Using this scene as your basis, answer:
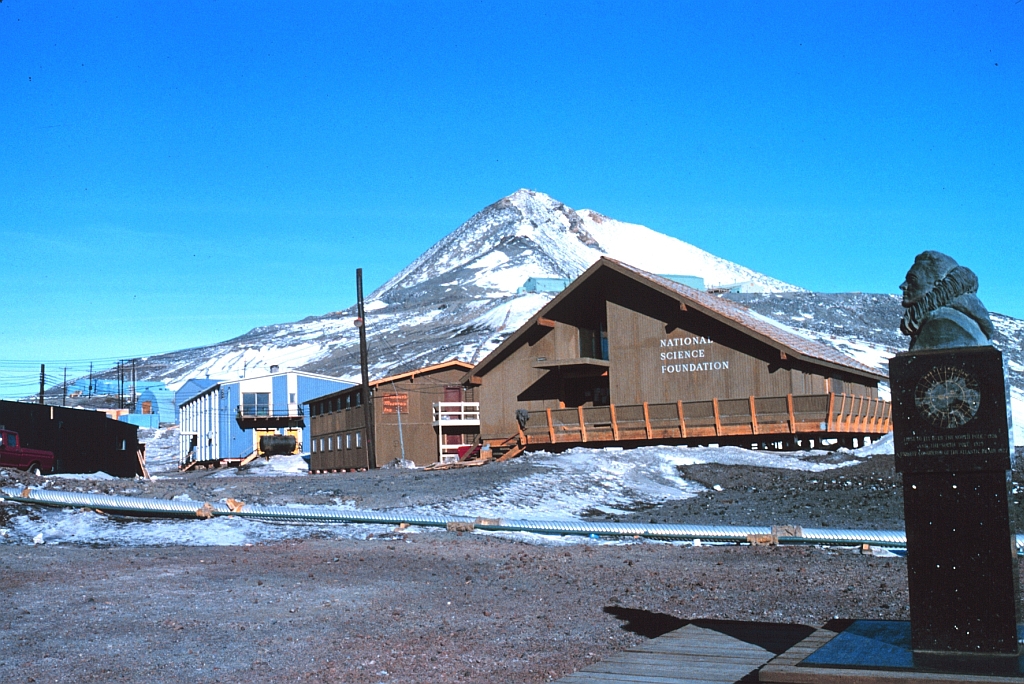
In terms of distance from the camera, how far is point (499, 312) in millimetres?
160500

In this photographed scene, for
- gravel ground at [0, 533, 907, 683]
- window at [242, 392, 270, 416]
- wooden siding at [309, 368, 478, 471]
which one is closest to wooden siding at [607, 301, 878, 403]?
wooden siding at [309, 368, 478, 471]

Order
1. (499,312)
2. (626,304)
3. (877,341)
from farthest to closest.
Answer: (499,312) → (877,341) → (626,304)

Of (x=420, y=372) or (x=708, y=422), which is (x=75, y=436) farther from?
(x=708, y=422)

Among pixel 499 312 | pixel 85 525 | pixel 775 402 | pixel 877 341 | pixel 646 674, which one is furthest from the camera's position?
pixel 499 312

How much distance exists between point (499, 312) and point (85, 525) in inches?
5656

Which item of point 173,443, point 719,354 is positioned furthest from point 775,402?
point 173,443

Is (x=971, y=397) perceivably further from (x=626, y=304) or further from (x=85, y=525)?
(x=626, y=304)

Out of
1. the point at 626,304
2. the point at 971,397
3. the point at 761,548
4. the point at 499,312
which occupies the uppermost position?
the point at 499,312

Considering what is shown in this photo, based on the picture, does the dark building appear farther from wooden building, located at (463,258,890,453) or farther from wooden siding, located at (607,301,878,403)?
wooden siding, located at (607,301,878,403)

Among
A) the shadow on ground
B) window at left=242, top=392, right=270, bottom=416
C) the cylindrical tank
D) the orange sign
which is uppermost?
window at left=242, top=392, right=270, bottom=416

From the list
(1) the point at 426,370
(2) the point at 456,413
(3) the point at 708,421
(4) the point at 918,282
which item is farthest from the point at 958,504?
(1) the point at 426,370

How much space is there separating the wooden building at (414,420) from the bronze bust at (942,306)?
39.8m

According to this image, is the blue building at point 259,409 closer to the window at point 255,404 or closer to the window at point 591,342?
the window at point 255,404

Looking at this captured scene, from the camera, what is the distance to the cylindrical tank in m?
72.6
